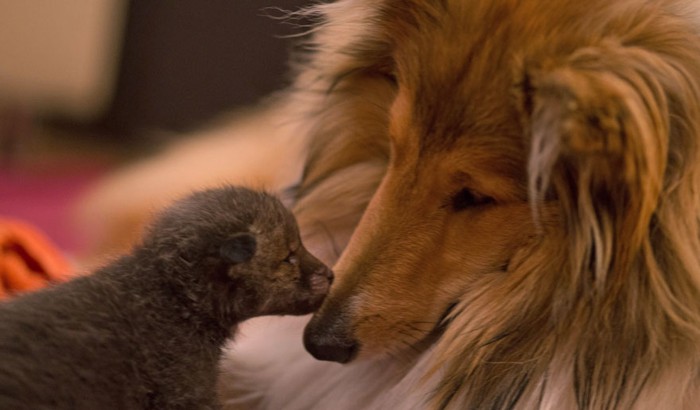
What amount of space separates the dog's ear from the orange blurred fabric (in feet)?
3.50

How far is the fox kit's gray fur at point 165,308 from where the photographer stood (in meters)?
1.02

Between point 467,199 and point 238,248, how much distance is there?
1.00 feet

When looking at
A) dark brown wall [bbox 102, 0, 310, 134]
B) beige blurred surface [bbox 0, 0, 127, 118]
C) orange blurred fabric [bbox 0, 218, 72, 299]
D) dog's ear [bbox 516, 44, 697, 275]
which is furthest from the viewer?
beige blurred surface [bbox 0, 0, 127, 118]

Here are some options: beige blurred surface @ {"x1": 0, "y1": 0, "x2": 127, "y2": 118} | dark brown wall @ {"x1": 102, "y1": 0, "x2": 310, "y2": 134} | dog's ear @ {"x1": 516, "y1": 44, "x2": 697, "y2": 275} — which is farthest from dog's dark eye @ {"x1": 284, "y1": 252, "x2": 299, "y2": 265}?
beige blurred surface @ {"x1": 0, "y1": 0, "x2": 127, "y2": 118}

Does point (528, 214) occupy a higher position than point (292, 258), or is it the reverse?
point (528, 214)

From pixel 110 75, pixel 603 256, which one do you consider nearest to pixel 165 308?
pixel 603 256

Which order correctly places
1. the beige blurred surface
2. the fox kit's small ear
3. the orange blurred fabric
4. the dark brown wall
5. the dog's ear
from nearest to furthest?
the dog's ear, the fox kit's small ear, the orange blurred fabric, the dark brown wall, the beige blurred surface

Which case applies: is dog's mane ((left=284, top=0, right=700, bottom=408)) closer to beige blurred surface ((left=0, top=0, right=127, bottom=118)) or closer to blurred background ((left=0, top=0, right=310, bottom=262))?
blurred background ((left=0, top=0, right=310, bottom=262))

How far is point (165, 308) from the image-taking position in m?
1.17

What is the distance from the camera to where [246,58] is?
11.4 ft

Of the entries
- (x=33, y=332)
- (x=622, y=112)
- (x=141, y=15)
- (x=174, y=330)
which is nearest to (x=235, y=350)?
(x=174, y=330)

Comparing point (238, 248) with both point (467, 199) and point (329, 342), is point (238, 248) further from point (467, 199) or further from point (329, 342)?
point (467, 199)

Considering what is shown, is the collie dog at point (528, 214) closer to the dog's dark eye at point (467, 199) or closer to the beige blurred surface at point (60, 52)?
the dog's dark eye at point (467, 199)

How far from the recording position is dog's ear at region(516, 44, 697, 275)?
98 centimetres
